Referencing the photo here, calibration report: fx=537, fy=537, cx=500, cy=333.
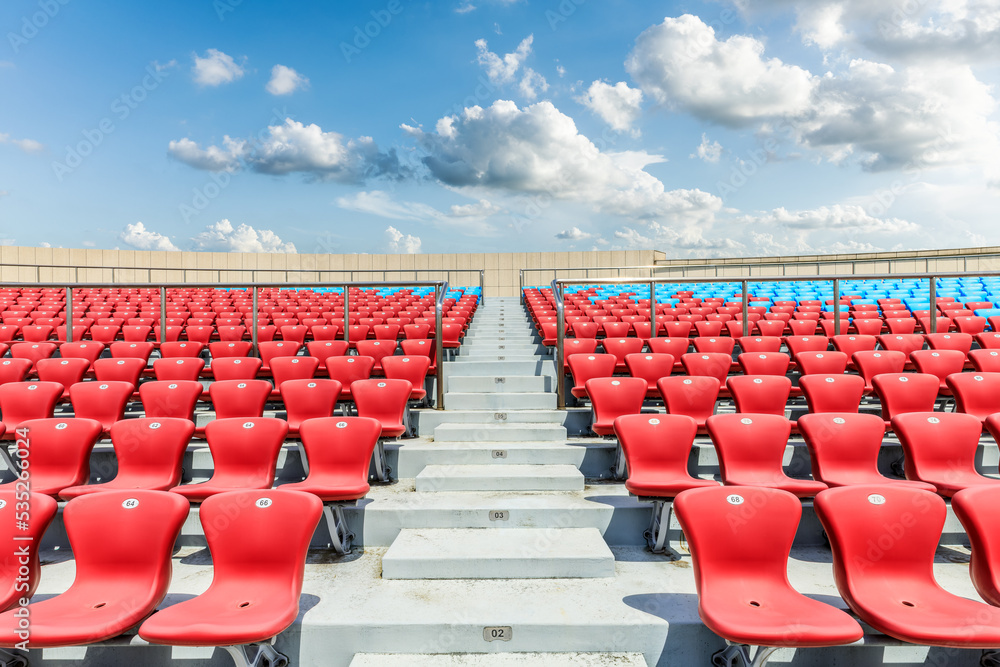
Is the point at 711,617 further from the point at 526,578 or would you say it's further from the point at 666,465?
the point at 666,465

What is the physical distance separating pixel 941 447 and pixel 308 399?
14.4 ft

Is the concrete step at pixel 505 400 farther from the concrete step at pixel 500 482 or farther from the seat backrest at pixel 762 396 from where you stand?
the seat backrest at pixel 762 396

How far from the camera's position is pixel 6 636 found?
82.7 inches

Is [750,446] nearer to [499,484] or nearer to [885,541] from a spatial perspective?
[885,541]

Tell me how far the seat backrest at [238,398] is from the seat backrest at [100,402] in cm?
70

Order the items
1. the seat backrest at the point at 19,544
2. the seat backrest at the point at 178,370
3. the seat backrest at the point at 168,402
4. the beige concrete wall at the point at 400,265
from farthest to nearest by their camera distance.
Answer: the beige concrete wall at the point at 400,265
the seat backrest at the point at 178,370
the seat backrest at the point at 168,402
the seat backrest at the point at 19,544

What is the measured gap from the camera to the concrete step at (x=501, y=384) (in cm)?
549

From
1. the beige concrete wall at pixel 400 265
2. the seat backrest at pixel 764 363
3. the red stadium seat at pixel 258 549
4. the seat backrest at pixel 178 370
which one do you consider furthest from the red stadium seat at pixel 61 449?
the beige concrete wall at pixel 400 265

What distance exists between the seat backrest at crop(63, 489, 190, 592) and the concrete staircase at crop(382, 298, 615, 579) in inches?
42.3

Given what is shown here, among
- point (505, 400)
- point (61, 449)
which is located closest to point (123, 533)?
point (61, 449)

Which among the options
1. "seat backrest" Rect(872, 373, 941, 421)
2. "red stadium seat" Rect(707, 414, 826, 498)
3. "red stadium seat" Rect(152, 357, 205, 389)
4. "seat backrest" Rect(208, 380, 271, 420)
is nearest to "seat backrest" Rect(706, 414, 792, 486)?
"red stadium seat" Rect(707, 414, 826, 498)

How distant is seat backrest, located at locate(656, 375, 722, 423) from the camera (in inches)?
163

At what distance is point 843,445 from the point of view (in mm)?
3396

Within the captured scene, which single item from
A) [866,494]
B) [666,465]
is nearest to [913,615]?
[866,494]
